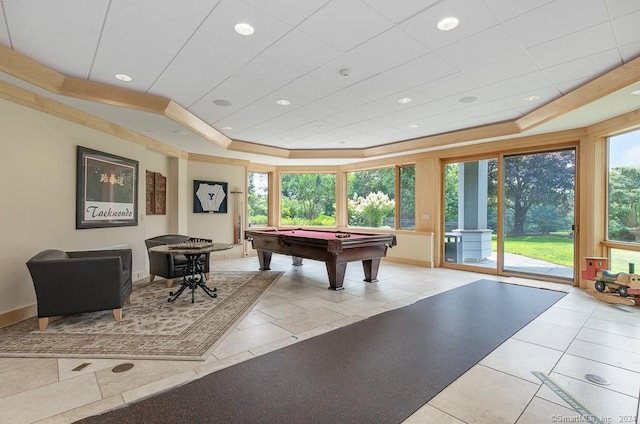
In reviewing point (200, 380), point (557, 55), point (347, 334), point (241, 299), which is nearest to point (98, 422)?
point (200, 380)

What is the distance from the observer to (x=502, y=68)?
3545 mm

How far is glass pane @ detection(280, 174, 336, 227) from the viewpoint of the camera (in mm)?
9727

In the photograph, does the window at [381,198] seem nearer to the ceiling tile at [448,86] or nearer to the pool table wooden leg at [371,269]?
the pool table wooden leg at [371,269]

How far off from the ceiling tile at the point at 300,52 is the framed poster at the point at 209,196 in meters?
5.29

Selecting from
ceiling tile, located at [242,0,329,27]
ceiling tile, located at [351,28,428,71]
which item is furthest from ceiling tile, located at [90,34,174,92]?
ceiling tile, located at [351,28,428,71]

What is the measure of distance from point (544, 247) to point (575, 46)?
4189 mm

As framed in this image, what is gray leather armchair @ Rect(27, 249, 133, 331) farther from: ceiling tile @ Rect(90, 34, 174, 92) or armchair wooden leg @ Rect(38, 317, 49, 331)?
ceiling tile @ Rect(90, 34, 174, 92)

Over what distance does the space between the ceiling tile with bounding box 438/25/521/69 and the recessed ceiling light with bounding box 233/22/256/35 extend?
1872 mm

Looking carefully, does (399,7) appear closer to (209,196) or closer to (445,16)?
(445,16)

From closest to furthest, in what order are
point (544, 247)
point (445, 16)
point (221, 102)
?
1. point (445, 16)
2. point (221, 102)
3. point (544, 247)

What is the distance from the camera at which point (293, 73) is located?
369 cm

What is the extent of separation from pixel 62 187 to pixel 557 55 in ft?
20.1

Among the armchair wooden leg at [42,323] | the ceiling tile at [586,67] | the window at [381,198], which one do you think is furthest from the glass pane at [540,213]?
the armchair wooden leg at [42,323]

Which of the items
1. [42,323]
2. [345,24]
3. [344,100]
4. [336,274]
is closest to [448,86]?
[344,100]
